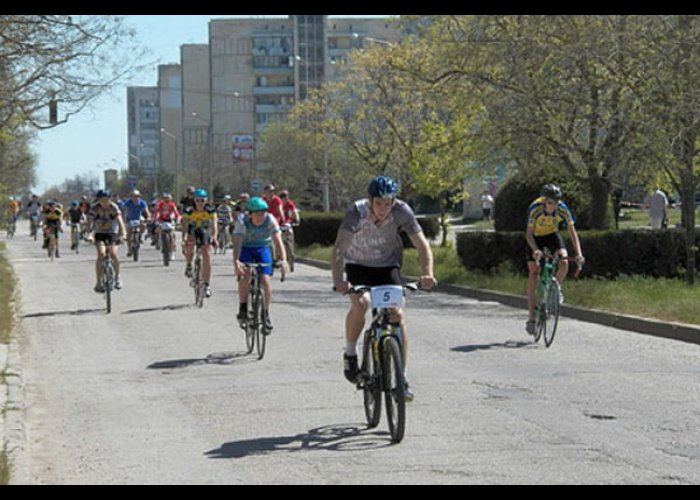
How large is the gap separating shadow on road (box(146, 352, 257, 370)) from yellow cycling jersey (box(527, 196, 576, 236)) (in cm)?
353

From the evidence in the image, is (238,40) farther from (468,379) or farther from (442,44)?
(468,379)

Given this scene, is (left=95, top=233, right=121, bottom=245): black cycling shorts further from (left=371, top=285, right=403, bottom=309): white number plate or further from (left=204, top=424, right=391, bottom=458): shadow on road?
(left=371, top=285, right=403, bottom=309): white number plate

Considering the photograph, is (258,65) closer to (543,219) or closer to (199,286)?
(199,286)

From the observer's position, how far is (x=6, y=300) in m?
20.3

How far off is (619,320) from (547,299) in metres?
2.41

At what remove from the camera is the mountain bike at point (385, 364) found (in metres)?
8.55

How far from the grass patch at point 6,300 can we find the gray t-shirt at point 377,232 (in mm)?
6644

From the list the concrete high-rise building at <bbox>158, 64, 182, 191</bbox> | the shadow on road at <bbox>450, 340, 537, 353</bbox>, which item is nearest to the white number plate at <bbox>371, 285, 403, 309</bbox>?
the shadow on road at <bbox>450, 340, 537, 353</bbox>

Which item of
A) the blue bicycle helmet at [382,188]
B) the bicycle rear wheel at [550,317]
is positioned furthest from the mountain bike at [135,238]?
the blue bicycle helmet at [382,188]

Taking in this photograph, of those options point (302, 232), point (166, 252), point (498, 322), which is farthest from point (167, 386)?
point (302, 232)

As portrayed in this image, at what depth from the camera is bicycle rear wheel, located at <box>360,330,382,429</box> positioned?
8.99 metres

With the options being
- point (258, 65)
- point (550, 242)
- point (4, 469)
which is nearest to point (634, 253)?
point (550, 242)

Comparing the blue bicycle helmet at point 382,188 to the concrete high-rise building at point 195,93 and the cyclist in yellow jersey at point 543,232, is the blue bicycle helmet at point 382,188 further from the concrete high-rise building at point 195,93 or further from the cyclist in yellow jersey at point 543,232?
the concrete high-rise building at point 195,93
